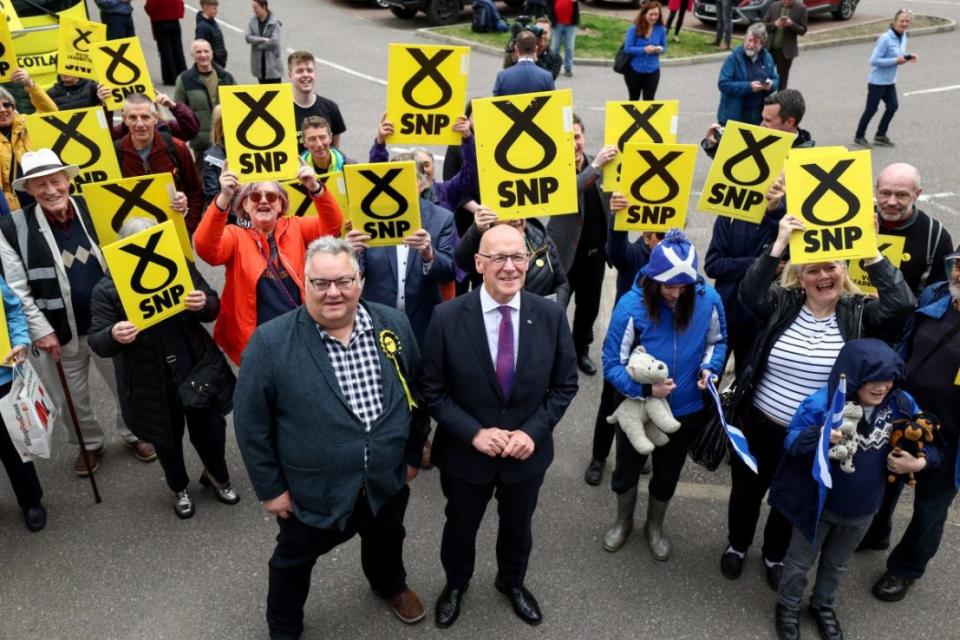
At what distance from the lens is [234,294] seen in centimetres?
495

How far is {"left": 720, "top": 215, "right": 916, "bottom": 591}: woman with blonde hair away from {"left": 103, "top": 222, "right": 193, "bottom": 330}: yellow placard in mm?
3085

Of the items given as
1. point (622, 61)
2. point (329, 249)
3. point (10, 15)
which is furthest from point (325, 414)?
point (622, 61)

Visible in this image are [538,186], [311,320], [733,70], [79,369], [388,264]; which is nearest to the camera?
[311,320]

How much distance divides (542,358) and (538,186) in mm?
1244

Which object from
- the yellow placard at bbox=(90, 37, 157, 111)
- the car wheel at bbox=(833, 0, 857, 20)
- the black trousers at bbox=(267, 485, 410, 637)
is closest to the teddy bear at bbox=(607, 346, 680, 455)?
the black trousers at bbox=(267, 485, 410, 637)

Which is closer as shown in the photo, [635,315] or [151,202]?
[635,315]

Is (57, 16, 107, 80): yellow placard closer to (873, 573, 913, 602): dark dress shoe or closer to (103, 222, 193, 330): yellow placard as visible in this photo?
(103, 222, 193, 330): yellow placard

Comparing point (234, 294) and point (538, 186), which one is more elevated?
point (538, 186)

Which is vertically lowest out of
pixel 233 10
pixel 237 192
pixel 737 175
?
pixel 233 10

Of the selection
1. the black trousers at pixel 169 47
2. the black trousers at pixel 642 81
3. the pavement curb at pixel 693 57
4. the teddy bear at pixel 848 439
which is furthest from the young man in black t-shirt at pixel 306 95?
the pavement curb at pixel 693 57

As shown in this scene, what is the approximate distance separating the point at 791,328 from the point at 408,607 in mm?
2482

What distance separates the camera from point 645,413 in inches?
176

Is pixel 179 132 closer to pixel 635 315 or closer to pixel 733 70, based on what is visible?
pixel 635 315

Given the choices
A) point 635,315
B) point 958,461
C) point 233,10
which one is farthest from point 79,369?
point 233,10
